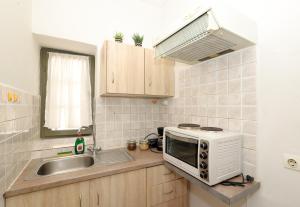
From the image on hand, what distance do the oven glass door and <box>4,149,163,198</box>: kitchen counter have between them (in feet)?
0.67

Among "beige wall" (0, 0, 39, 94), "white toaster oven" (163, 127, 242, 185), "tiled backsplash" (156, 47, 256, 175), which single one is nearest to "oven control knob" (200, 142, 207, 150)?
"white toaster oven" (163, 127, 242, 185)

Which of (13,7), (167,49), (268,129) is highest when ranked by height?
(13,7)

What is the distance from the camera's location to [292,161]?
3.00 feet

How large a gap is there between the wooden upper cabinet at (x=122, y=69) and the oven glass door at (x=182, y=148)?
0.65 m

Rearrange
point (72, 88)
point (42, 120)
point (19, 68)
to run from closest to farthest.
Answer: point (19, 68) < point (42, 120) < point (72, 88)

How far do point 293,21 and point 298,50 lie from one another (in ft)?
0.63

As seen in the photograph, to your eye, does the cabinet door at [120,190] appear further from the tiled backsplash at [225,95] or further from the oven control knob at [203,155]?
the tiled backsplash at [225,95]

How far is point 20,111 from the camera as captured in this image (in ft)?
3.66

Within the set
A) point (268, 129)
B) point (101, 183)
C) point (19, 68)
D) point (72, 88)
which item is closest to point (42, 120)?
point (72, 88)

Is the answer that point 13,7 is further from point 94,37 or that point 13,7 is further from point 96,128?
point 96,128

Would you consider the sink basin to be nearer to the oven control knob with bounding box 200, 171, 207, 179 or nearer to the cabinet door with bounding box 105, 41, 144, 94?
the cabinet door with bounding box 105, 41, 144, 94

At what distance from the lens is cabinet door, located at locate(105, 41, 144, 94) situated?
155cm

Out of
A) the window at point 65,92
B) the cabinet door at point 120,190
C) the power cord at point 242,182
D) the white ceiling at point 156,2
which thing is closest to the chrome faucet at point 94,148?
the window at point 65,92

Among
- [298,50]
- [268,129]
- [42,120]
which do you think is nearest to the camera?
[298,50]
